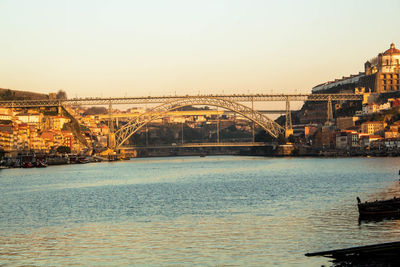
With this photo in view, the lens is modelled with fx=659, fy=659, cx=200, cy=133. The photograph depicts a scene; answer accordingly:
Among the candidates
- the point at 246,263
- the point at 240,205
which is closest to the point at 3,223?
the point at 240,205

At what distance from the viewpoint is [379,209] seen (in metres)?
21.9

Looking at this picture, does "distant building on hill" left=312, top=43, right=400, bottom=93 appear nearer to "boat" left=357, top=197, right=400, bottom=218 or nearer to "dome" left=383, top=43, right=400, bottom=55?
"dome" left=383, top=43, right=400, bottom=55

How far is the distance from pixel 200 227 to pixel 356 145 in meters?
86.3

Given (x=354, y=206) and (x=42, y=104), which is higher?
(x=42, y=104)

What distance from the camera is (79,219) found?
2423cm

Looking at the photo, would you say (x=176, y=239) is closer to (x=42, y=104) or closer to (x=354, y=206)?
(x=354, y=206)

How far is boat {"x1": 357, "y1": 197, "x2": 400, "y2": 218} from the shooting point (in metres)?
21.7

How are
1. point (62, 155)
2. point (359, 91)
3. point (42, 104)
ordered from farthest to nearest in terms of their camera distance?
point (359, 91) < point (42, 104) < point (62, 155)

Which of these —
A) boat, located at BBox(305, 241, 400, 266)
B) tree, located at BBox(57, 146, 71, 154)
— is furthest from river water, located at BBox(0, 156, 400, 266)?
tree, located at BBox(57, 146, 71, 154)

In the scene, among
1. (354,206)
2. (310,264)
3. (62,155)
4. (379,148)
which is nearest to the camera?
(310,264)

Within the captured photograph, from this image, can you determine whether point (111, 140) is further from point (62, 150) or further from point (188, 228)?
point (188, 228)

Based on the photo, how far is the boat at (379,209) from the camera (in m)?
21.7

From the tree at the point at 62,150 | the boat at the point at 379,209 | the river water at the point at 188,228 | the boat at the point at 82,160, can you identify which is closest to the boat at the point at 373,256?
the river water at the point at 188,228

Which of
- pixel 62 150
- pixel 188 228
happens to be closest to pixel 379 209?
pixel 188 228
